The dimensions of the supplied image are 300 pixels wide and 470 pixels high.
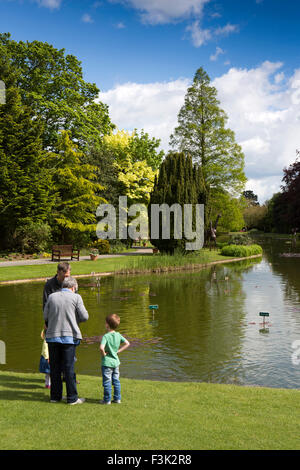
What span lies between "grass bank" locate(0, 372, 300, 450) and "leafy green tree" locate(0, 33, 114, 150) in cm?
3929

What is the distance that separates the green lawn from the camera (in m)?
26.0

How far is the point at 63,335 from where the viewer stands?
6.79 metres

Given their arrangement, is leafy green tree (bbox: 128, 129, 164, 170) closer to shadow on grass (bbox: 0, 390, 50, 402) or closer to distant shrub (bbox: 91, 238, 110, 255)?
distant shrub (bbox: 91, 238, 110, 255)

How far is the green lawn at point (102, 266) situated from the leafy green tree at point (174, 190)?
8.20 ft

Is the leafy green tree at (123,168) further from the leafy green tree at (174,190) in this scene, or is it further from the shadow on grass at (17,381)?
the shadow on grass at (17,381)

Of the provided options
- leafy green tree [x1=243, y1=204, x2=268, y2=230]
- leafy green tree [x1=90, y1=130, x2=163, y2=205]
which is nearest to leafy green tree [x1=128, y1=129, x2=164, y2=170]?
leafy green tree [x1=90, y1=130, x2=163, y2=205]

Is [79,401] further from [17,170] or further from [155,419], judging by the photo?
[17,170]

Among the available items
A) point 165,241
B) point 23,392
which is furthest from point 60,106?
point 23,392

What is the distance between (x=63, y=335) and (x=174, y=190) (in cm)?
3132

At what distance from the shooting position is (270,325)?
1462 cm

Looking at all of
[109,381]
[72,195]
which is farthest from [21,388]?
[72,195]

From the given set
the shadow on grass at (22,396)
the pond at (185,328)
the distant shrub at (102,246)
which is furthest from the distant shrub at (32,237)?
the shadow on grass at (22,396)

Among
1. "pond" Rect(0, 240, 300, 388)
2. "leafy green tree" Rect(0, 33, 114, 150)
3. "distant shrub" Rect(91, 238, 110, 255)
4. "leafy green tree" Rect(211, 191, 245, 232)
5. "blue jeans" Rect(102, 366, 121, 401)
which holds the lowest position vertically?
"pond" Rect(0, 240, 300, 388)

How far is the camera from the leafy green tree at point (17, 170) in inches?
1366
